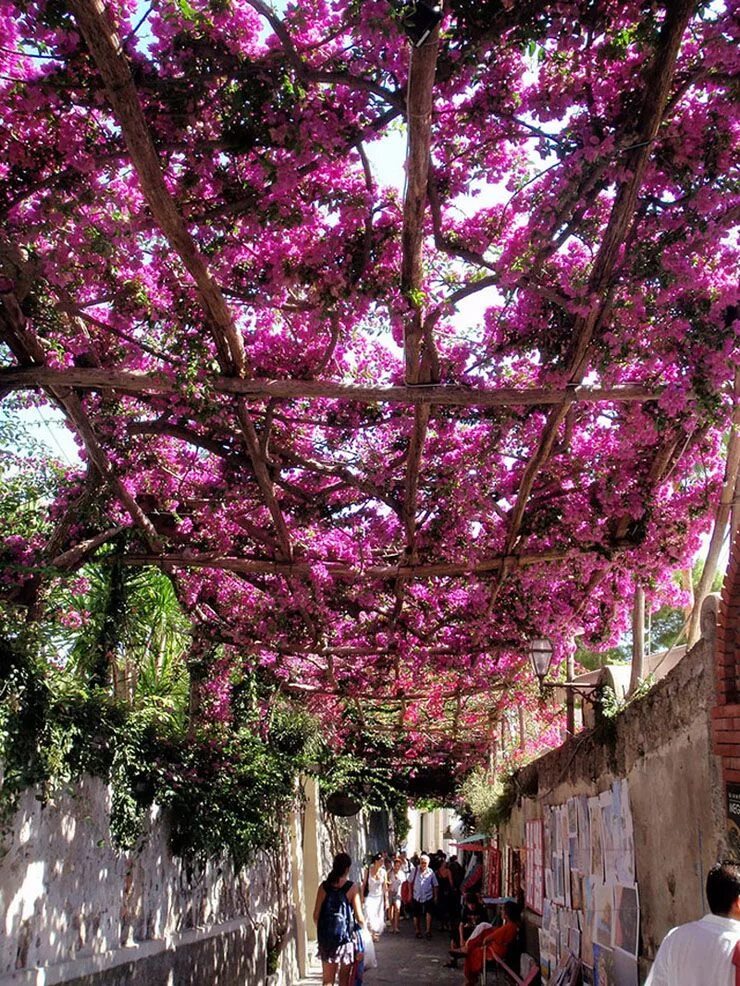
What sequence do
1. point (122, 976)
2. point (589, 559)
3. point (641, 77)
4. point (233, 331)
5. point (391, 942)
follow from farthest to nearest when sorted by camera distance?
point (391, 942)
point (589, 559)
point (122, 976)
point (233, 331)
point (641, 77)

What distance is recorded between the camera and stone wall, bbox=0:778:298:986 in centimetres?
603

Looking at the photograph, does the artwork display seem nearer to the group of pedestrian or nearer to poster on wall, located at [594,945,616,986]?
poster on wall, located at [594,945,616,986]

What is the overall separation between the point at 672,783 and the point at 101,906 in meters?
4.33

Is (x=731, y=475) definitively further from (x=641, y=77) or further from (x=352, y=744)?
(x=352, y=744)

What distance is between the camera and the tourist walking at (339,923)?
9531mm

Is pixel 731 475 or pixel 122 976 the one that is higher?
pixel 731 475

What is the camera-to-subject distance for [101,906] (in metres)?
7.38

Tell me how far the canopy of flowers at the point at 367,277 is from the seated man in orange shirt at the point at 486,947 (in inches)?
194

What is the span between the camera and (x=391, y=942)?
68.4ft

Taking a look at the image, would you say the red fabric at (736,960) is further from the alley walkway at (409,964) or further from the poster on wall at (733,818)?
the alley walkway at (409,964)

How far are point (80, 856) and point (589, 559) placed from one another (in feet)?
15.3

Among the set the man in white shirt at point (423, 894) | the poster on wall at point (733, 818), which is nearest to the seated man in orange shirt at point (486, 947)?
the poster on wall at point (733, 818)

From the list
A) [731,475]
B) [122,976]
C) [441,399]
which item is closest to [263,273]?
Answer: [441,399]

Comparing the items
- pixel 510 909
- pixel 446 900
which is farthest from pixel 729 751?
pixel 446 900
